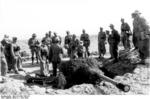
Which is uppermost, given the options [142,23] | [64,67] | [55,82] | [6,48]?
[142,23]

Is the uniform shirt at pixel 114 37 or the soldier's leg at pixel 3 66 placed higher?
the uniform shirt at pixel 114 37

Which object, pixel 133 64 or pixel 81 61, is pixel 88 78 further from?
pixel 133 64

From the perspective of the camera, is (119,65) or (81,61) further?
(119,65)

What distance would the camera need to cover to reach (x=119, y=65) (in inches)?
485

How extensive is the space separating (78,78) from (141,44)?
332 cm

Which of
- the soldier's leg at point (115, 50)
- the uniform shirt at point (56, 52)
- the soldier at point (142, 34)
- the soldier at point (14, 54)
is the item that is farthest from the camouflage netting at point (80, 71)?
the soldier's leg at point (115, 50)

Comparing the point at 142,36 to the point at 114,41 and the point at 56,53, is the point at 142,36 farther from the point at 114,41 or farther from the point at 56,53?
the point at 56,53

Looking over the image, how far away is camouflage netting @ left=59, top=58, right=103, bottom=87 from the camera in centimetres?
944

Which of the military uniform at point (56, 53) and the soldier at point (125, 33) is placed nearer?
the military uniform at point (56, 53)

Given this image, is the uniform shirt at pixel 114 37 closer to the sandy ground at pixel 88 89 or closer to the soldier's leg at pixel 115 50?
the soldier's leg at pixel 115 50

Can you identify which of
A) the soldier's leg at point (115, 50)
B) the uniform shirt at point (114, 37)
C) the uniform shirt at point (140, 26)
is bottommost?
the soldier's leg at point (115, 50)

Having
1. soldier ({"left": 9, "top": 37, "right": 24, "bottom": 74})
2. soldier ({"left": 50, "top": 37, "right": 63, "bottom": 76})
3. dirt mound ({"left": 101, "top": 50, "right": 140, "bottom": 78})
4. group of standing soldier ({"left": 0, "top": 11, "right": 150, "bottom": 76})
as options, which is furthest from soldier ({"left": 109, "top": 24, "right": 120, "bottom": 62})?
soldier ({"left": 9, "top": 37, "right": 24, "bottom": 74})

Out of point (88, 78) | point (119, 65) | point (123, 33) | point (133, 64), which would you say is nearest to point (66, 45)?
point (123, 33)

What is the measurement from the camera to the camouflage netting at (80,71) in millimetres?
9438
